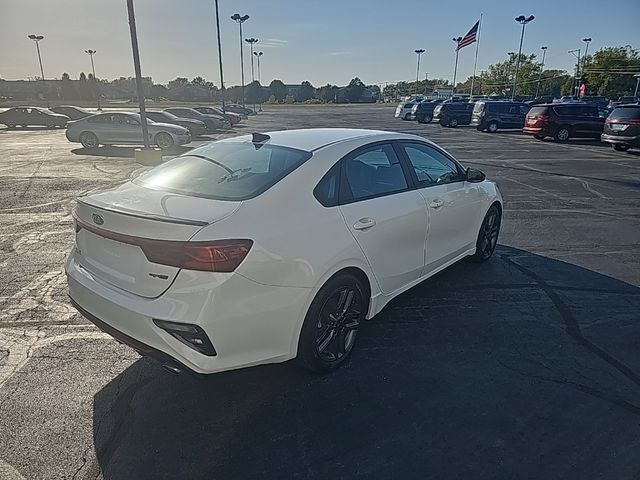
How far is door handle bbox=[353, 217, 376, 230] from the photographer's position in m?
3.13

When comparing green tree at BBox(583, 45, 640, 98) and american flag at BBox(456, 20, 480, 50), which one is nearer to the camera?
american flag at BBox(456, 20, 480, 50)

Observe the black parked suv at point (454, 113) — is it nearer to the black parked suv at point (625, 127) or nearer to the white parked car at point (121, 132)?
the black parked suv at point (625, 127)

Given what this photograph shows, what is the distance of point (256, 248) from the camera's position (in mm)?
2498

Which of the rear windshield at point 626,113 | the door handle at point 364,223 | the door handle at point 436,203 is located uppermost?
the rear windshield at point 626,113

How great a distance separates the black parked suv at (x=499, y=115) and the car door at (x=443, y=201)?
2461cm

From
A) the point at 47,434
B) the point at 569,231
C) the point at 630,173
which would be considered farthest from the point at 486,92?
the point at 47,434

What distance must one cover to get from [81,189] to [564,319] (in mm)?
9304

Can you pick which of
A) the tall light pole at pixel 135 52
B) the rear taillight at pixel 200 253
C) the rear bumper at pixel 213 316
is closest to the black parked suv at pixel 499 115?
the tall light pole at pixel 135 52

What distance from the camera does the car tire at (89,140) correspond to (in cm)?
1817

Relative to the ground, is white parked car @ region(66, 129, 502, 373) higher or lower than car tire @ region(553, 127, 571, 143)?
higher

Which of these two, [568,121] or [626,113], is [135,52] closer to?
[626,113]

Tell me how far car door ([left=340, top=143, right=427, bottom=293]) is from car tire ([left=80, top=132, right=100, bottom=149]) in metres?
17.7

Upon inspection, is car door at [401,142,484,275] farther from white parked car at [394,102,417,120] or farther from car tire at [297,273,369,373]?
white parked car at [394,102,417,120]

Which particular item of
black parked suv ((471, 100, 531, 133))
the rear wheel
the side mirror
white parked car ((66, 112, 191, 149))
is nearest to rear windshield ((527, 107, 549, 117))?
the rear wheel
